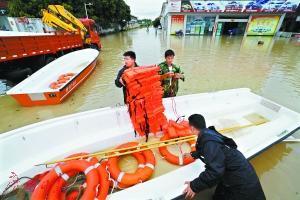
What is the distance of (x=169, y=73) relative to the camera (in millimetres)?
3430

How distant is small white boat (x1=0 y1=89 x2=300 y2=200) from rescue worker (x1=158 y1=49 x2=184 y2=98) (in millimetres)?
374

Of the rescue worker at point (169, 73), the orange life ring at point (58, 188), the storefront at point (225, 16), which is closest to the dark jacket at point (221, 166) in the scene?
the orange life ring at point (58, 188)

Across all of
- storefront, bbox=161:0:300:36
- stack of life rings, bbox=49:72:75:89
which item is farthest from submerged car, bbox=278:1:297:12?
stack of life rings, bbox=49:72:75:89

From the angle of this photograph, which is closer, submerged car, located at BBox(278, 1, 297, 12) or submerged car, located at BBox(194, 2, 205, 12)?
submerged car, located at BBox(278, 1, 297, 12)

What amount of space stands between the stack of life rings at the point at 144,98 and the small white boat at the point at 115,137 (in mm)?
448

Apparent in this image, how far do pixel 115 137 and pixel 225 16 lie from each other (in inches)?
1097

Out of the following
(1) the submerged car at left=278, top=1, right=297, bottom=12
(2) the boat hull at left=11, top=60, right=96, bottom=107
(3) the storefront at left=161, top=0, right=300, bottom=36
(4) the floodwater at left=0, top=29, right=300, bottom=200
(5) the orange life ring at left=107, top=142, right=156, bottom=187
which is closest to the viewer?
(5) the orange life ring at left=107, top=142, right=156, bottom=187

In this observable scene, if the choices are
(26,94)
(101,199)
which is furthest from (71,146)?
(26,94)

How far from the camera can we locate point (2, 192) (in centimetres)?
217

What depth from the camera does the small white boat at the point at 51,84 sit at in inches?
183

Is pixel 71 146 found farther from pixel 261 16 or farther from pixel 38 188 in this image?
pixel 261 16

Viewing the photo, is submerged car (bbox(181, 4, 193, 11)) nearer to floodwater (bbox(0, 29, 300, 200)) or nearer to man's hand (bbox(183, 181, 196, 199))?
floodwater (bbox(0, 29, 300, 200))

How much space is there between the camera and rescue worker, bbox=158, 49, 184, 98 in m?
3.37

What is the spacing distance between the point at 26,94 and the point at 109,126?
10.0 ft
